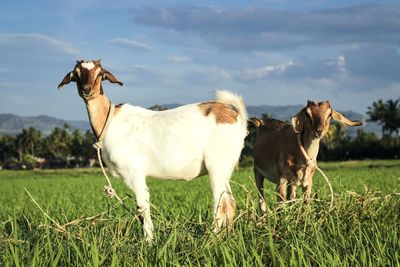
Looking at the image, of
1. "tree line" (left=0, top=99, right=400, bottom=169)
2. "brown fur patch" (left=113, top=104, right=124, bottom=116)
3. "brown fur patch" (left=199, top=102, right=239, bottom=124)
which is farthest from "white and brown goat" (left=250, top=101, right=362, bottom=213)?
"tree line" (left=0, top=99, right=400, bottom=169)

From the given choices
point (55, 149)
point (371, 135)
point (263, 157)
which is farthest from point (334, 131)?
point (263, 157)

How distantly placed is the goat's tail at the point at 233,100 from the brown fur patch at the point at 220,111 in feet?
0.33

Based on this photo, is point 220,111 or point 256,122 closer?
point 220,111

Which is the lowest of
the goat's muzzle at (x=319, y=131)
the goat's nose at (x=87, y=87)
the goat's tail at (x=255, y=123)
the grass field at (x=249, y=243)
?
the grass field at (x=249, y=243)

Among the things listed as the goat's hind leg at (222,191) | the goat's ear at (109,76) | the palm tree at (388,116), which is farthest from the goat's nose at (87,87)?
the palm tree at (388,116)

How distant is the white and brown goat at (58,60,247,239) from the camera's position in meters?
6.71

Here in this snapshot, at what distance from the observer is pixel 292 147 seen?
346 inches

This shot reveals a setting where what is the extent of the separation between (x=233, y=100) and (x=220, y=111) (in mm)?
368

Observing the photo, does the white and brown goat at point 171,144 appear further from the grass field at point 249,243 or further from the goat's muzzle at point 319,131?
the goat's muzzle at point 319,131

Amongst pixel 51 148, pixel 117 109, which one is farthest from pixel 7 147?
pixel 117 109

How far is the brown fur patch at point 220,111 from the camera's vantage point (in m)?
6.83

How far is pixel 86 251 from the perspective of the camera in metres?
5.28

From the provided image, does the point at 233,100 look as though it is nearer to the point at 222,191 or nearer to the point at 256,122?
the point at 222,191

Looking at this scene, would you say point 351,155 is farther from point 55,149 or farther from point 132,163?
point 55,149
